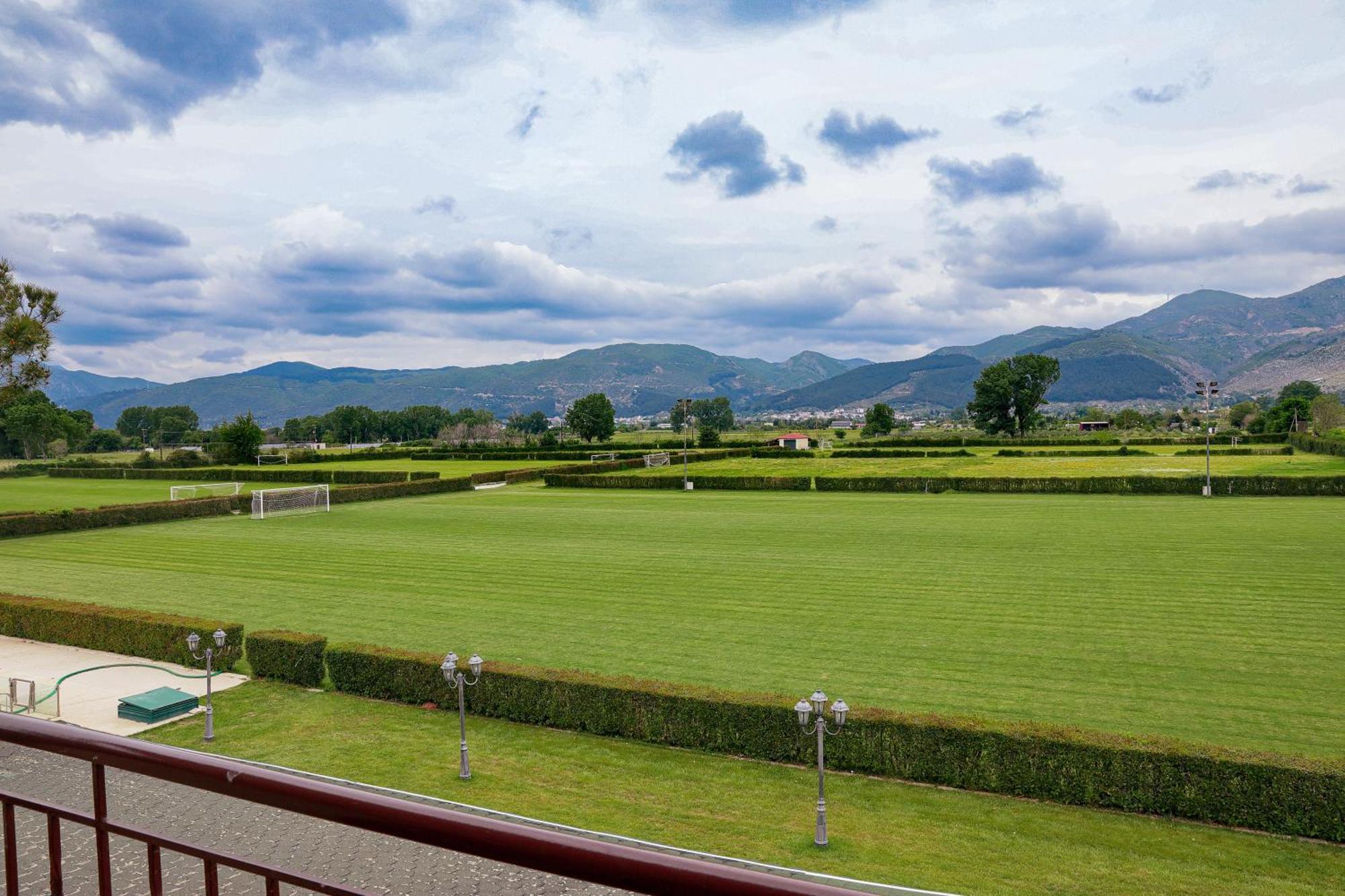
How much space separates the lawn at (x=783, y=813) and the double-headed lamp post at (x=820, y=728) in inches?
8.2

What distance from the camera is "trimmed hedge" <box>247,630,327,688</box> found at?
1672 cm

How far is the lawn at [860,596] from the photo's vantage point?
50.1 feet

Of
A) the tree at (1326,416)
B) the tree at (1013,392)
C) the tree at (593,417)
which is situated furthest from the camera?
the tree at (593,417)

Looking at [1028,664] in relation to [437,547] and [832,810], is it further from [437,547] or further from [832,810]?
[437,547]

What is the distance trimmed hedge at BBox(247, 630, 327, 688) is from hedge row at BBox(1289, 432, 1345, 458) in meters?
70.3

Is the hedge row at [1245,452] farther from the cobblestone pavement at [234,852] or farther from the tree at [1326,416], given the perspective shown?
the cobblestone pavement at [234,852]

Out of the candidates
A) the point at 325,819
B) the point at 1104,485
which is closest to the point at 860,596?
the point at 325,819

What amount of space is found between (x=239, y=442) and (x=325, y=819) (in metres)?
84.8

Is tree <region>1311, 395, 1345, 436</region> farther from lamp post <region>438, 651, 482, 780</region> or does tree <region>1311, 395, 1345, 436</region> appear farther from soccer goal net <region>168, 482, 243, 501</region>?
lamp post <region>438, 651, 482, 780</region>

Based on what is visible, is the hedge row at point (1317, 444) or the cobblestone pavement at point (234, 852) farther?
the hedge row at point (1317, 444)

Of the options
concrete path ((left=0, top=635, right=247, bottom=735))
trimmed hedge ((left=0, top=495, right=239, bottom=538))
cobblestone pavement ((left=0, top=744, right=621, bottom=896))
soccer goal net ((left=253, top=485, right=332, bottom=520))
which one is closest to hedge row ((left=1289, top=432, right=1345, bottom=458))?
soccer goal net ((left=253, top=485, right=332, bottom=520))

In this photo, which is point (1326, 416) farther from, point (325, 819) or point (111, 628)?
point (325, 819)

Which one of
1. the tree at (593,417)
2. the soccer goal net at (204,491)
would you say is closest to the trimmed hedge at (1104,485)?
the soccer goal net at (204,491)

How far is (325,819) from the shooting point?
1824 millimetres
